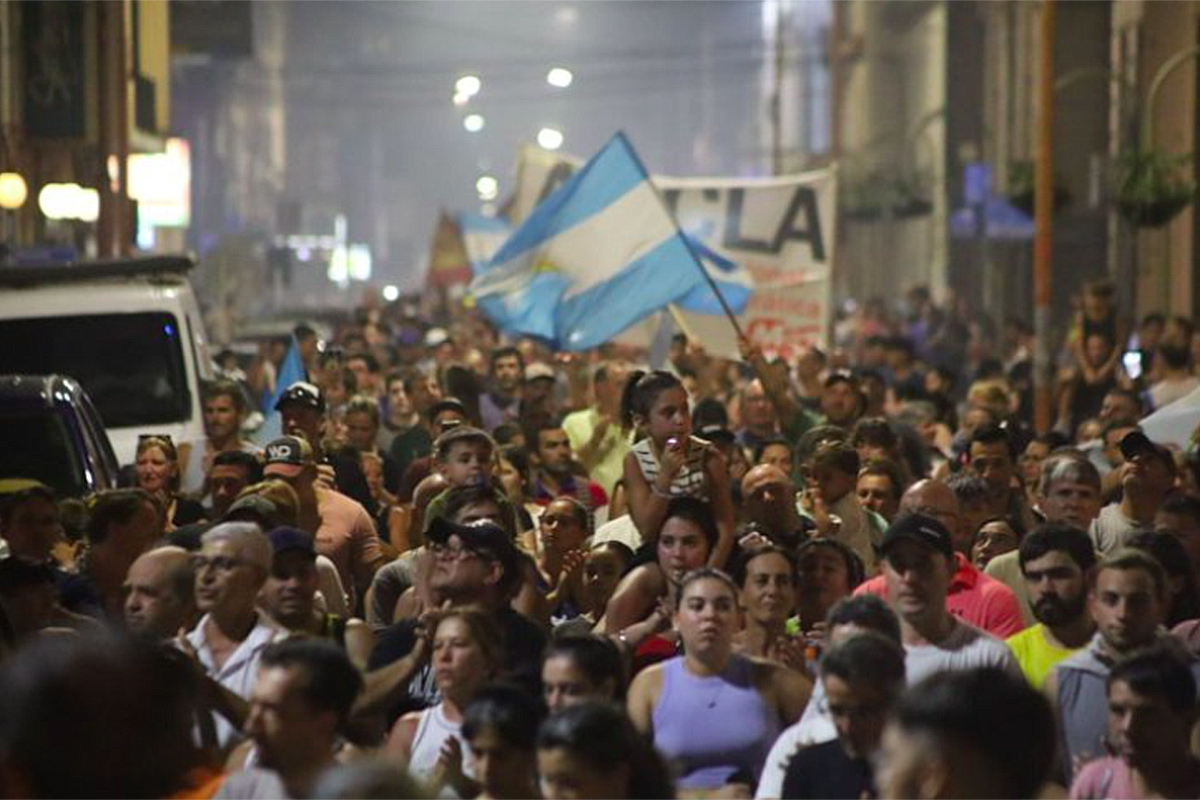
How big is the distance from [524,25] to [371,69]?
21.0 m

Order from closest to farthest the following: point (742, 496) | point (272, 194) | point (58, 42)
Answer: point (742, 496), point (58, 42), point (272, 194)

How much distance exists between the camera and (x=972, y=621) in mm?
9922

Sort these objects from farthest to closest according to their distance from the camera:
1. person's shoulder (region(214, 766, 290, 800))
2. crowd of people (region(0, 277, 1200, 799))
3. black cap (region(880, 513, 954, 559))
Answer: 1. black cap (region(880, 513, 954, 559))
2. person's shoulder (region(214, 766, 290, 800))
3. crowd of people (region(0, 277, 1200, 799))

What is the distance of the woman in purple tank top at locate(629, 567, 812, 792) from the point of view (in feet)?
27.5

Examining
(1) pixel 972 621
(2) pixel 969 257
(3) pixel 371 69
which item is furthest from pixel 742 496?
(3) pixel 371 69

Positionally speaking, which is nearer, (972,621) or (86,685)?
(86,685)

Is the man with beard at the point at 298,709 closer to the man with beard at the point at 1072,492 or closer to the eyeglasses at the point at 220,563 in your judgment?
the eyeglasses at the point at 220,563

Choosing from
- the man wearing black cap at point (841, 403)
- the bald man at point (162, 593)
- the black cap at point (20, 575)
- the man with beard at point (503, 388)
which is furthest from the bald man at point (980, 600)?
the man with beard at point (503, 388)

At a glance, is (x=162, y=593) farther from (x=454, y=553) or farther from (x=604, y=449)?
(x=604, y=449)

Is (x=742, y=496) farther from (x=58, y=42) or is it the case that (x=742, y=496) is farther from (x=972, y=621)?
(x=58, y=42)

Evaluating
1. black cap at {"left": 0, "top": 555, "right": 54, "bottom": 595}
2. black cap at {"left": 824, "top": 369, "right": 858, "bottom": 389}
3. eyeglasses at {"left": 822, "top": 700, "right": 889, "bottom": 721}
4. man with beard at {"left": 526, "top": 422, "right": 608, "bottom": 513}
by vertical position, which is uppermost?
black cap at {"left": 824, "top": 369, "right": 858, "bottom": 389}

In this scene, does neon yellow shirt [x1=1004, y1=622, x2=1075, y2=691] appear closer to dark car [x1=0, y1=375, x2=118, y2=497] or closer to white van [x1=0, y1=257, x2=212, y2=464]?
dark car [x1=0, y1=375, x2=118, y2=497]

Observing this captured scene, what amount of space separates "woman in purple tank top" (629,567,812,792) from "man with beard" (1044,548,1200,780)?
73 centimetres

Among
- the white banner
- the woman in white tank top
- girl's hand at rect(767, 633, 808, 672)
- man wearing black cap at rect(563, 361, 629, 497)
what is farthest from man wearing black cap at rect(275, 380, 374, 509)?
the white banner
